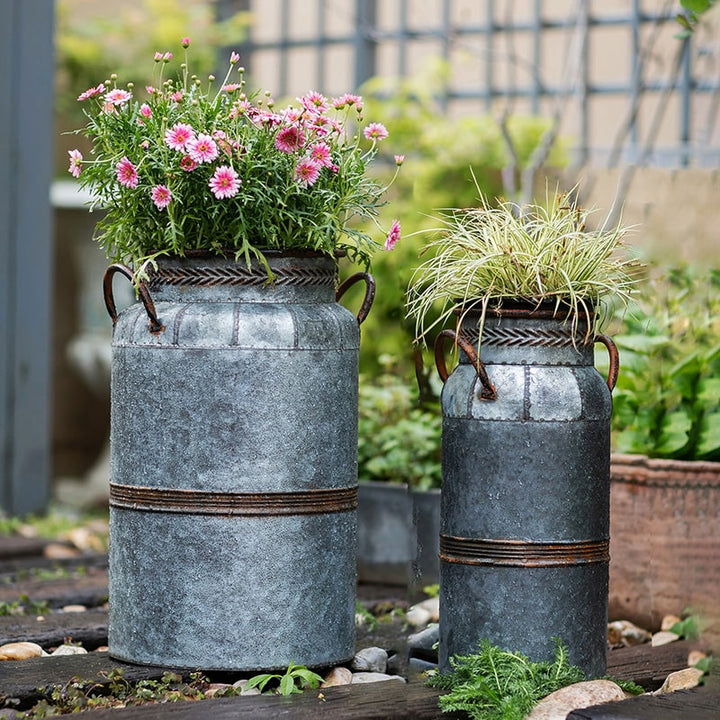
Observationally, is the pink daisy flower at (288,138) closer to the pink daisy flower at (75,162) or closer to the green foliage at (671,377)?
the pink daisy flower at (75,162)

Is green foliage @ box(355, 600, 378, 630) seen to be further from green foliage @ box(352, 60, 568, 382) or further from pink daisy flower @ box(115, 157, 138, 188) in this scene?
green foliage @ box(352, 60, 568, 382)

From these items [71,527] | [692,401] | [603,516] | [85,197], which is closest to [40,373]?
[71,527]

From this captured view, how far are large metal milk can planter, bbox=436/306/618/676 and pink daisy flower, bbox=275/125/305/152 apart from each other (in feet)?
1.78

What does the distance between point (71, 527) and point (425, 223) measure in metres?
2.06

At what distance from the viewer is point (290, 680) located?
9.12 ft

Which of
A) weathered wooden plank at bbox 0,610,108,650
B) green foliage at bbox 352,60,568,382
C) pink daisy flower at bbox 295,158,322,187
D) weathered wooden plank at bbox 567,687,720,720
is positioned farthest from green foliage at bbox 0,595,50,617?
green foliage at bbox 352,60,568,382

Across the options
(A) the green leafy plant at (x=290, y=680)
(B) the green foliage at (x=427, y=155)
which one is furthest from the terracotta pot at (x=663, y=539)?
(B) the green foliage at (x=427, y=155)

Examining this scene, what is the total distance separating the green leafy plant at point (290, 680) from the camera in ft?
9.10

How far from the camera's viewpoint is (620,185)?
5.89 metres

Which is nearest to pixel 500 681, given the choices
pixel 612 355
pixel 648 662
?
pixel 648 662

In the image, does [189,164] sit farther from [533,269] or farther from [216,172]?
[533,269]

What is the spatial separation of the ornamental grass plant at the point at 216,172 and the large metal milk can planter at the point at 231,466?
70 mm

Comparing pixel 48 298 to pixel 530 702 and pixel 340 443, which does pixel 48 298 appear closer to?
pixel 340 443

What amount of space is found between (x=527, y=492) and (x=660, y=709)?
51cm
